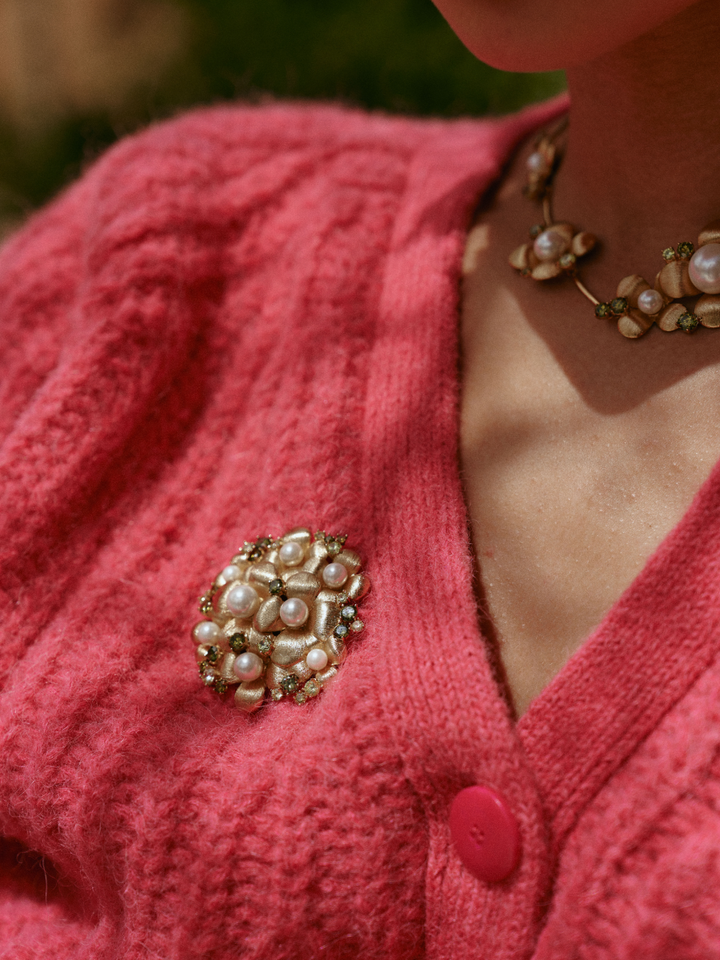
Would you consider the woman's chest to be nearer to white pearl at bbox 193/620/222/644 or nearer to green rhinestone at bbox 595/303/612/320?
green rhinestone at bbox 595/303/612/320

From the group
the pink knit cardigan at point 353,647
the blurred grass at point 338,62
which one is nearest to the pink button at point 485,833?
the pink knit cardigan at point 353,647

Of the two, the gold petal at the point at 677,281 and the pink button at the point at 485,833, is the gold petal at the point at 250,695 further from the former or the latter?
the gold petal at the point at 677,281

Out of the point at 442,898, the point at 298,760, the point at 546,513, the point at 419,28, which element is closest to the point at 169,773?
the point at 298,760

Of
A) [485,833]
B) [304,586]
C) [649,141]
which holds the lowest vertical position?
[485,833]

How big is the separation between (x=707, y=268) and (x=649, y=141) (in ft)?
0.44

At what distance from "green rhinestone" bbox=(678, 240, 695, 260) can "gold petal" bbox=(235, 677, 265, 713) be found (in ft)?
1.67

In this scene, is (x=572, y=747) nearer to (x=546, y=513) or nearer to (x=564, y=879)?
(x=564, y=879)

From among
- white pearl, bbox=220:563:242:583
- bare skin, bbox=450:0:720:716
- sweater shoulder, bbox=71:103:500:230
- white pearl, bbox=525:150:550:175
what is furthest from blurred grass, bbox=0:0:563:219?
white pearl, bbox=220:563:242:583

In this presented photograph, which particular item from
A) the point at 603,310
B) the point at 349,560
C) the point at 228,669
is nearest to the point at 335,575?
the point at 349,560

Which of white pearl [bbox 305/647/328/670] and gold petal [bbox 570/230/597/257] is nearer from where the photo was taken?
white pearl [bbox 305/647/328/670]

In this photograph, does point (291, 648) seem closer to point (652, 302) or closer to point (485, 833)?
point (485, 833)

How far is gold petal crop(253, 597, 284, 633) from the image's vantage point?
680 millimetres

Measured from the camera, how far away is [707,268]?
0.67m

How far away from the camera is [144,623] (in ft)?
2.37
